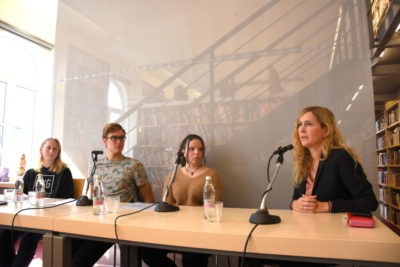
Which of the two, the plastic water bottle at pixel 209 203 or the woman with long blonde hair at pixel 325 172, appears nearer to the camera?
the plastic water bottle at pixel 209 203

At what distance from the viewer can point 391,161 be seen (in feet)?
16.9

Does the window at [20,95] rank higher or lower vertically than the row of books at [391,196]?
higher

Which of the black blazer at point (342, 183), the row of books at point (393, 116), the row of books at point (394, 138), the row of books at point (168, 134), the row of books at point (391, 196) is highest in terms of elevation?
the row of books at point (393, 116)

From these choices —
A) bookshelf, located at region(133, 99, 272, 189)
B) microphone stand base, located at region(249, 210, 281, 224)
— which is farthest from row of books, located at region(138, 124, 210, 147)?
microphone stand base, located at region(249, 210, 281, 224)

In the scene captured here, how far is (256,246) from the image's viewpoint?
968 mm

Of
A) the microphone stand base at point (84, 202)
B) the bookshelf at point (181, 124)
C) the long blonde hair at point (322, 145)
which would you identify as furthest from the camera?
the bookshelf at point (181, 124)

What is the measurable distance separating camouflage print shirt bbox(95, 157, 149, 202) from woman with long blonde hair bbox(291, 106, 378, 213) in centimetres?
131

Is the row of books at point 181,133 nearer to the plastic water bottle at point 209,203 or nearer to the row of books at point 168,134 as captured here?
the row of books at point 168,134

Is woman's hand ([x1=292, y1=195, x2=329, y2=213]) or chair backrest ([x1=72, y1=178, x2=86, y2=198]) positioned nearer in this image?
woman's hand ([x1=292, y1=195, x2=329, y2=213])

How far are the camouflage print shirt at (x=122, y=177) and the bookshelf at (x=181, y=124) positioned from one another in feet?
1.10

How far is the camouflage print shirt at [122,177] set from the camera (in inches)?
91.5

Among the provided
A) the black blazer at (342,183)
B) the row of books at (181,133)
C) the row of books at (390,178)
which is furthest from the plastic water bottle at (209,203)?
the row of books at (390,178)

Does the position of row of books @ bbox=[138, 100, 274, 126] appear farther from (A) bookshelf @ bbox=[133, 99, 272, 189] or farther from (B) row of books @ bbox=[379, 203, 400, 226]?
(B) row of books @ bbox=[379, 203, 400, 226]

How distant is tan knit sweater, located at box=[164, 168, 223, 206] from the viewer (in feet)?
6.75
